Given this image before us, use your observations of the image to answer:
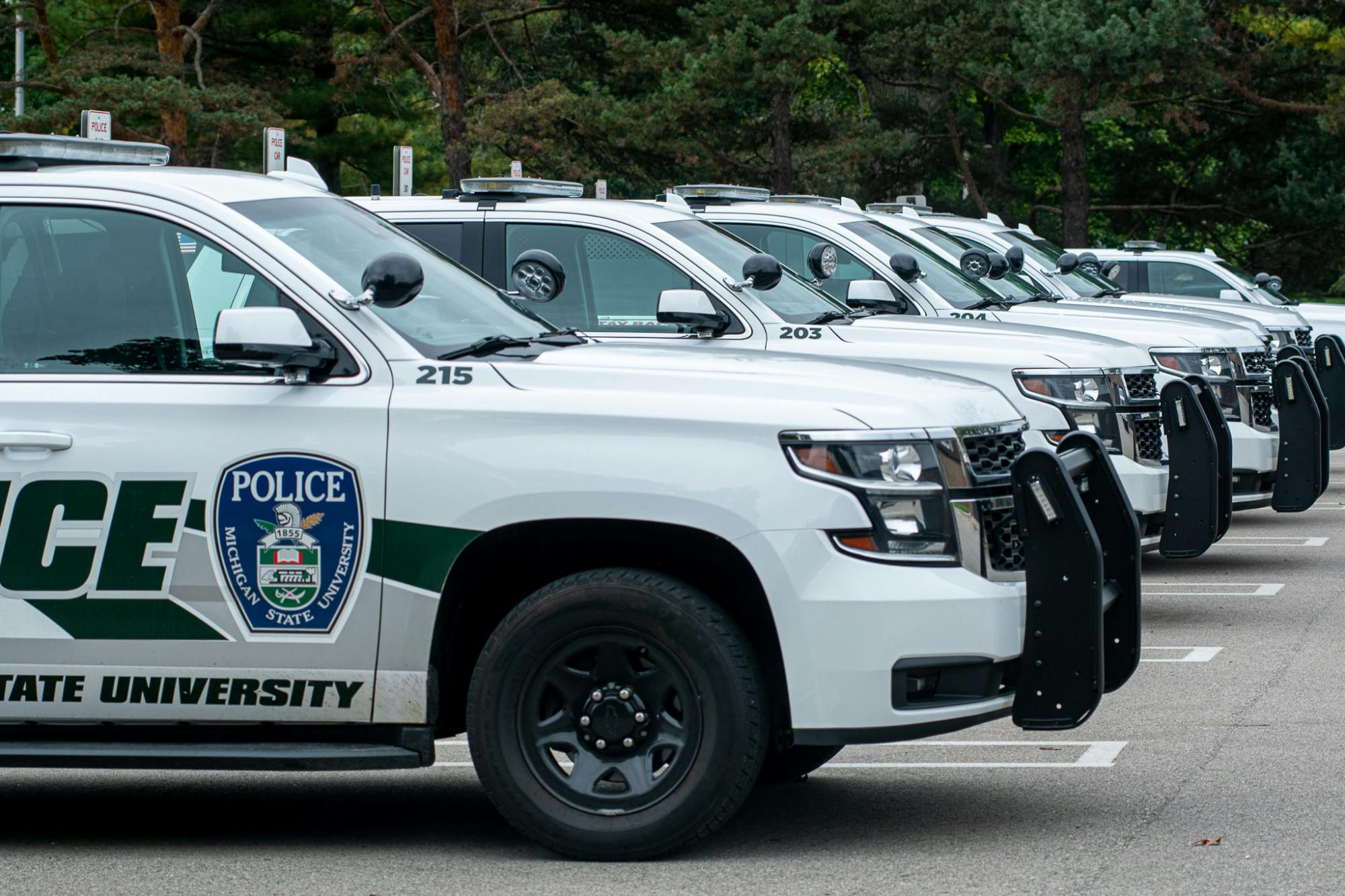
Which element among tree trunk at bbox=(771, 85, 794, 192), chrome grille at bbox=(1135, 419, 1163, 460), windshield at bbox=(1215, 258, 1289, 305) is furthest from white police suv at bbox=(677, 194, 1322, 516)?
tree trunk at bbox=(771, 85, 794, 192)

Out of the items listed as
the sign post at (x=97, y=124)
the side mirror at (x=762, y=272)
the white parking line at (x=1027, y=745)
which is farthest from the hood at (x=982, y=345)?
the sign post at (x=97, y=124)

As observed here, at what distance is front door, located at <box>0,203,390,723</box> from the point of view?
218 inches

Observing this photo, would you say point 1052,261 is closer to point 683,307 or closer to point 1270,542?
point 1270,542

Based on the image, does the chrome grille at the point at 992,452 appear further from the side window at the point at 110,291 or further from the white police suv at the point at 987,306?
the white police suv at the point at 987,306

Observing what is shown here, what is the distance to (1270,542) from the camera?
14.5 m

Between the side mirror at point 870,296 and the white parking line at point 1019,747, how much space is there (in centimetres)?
421

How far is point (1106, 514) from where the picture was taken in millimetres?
5977

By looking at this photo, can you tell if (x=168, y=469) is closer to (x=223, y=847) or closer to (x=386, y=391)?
(x=386, y=391)

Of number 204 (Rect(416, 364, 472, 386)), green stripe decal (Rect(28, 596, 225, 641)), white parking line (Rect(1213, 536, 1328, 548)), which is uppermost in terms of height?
number 204 (Rect(416, 364, 472, 386))

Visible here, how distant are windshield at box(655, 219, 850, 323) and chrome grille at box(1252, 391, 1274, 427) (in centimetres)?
353

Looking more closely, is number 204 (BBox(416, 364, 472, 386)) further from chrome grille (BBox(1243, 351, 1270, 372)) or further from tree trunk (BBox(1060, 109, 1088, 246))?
tree trunk (BBox(1060, 109, 1088, 246))

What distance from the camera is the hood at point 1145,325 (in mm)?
12992

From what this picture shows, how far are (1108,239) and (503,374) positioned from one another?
5002 cm

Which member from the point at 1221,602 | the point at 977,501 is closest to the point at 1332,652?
the point at 1221,602
